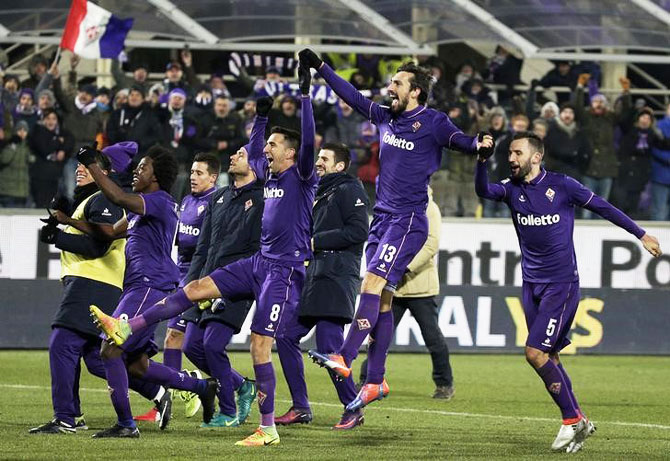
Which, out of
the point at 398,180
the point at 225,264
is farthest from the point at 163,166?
the point at 398,180

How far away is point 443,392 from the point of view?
48.3 ft

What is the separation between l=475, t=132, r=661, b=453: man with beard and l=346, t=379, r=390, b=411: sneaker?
1145mm

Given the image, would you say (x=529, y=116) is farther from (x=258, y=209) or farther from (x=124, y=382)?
A: (x=124, y=382)

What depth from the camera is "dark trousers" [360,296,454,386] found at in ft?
48.4

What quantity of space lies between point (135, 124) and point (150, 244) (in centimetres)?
1015

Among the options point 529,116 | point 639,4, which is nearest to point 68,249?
point 529,116

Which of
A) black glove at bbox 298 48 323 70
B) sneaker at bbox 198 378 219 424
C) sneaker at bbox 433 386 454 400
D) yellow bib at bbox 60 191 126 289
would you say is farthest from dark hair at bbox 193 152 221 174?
sneaker at bbox 433 386 454 400

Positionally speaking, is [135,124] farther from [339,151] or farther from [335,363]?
[335,363]

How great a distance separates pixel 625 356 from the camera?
20.0m

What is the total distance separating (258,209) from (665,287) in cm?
974

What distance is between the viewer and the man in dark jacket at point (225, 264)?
39.1 feet

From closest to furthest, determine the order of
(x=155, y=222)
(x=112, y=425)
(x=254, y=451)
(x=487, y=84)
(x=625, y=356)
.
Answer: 1. (x=254, y=451)
2. (x=155, y=222)
3. (x=112, y=425)
4. (x=625, y=356)
5. (x=487, y=84)

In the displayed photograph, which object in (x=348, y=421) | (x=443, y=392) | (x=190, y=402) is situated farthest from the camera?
A: (x=443, y=392)

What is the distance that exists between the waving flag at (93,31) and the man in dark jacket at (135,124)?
2.91 ft
